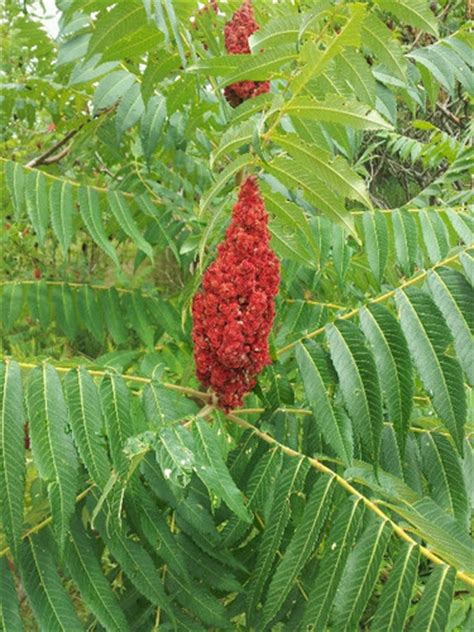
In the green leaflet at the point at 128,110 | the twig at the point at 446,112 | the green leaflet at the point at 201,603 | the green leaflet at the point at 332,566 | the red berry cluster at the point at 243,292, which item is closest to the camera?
the green leaflet at the point at 332,566

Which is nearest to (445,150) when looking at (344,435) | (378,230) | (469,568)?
(378,230)

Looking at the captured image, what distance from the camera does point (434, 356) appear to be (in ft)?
5.14

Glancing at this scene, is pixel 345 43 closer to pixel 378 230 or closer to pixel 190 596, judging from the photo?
pixel 378 230

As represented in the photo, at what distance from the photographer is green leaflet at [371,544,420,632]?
1.34 metres

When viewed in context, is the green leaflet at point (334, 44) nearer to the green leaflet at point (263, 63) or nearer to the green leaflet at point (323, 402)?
the green leaflet at point (263, 63)

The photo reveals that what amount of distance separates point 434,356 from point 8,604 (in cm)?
115

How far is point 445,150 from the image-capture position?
11.1 feet

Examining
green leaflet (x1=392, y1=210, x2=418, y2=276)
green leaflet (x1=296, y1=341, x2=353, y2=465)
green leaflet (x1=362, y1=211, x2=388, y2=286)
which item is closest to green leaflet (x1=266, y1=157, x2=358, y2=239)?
green leaflet (x1=296, y1=341, x2=353, y2=465)

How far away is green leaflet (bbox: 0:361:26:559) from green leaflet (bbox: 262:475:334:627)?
56cm

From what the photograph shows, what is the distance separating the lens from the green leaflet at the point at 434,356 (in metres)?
1.50

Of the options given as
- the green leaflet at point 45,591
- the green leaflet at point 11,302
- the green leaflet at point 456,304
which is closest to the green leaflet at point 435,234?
the green leaflet at point 456,304

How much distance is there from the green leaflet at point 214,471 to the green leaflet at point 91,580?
0.39m

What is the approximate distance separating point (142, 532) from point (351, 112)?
44.3 inches

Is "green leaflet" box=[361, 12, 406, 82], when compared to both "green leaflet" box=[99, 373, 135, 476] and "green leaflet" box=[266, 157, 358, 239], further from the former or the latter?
"green leaflet" box=[99, 373, 135, 476]
